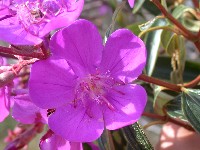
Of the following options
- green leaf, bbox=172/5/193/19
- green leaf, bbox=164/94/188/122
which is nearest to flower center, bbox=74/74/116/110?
green leaf, bbox=164/94/188/122

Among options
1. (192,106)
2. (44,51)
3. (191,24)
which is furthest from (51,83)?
(191,24)

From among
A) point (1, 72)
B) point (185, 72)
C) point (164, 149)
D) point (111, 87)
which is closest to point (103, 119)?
point (111, 87)

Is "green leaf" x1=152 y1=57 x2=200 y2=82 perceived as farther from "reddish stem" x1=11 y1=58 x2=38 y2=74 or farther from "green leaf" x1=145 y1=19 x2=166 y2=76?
"reddish stem" x1=11 y1=58 x2=38 y2=74

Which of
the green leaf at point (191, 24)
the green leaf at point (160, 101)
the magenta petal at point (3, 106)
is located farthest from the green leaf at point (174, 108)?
the magenta petal at point (3, 106)

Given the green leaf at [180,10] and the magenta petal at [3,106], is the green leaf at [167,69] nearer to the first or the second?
the green leaf at [180,10]

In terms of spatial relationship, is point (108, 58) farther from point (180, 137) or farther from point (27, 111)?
point (180, 137)
